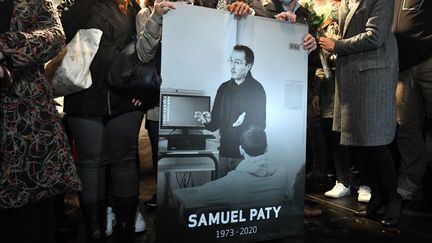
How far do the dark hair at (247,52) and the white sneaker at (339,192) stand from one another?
1561 millimetres

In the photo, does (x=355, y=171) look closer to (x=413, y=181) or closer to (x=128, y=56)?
(x=413, y=181)

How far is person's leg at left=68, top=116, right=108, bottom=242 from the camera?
1726mm

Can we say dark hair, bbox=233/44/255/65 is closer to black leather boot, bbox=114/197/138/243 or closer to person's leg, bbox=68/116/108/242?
person's leg, bbox=68/116/108/242

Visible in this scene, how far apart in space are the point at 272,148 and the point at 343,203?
1.18m

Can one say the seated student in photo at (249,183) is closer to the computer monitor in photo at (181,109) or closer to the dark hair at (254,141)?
the dark hair at (254,141)

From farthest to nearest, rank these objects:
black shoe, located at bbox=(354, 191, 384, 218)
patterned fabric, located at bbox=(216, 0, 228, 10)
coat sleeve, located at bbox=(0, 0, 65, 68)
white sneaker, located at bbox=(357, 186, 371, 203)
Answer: white sneaker, located at bbox=(357, 186, 371, 203) < black shoe, located at bbox=(354, 191, 384, 218) < patterned fabric, located at bbox=(216, 0, 228, 10) < coat sleeve, located at bbox=(0, 0, 65, 68)

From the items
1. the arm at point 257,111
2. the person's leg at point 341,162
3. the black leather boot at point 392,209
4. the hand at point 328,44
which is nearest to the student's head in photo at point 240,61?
the arm at point 257,111

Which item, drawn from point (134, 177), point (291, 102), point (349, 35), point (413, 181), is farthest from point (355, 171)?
point (134, 177)

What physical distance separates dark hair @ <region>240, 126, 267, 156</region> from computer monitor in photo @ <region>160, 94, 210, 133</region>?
0.21 metres

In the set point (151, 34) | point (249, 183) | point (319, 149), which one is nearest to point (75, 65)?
point (151, 34)

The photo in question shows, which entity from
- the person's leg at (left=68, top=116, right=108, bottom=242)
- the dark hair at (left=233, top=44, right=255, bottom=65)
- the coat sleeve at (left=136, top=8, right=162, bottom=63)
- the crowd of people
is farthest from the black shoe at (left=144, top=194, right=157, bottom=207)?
the dark hair at (left=233, top=44, right=255, bottom=65)

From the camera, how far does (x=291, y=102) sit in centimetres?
185

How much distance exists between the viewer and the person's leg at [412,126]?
277 cm

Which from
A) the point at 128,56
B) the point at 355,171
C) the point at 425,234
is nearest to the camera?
the point at 128,56
